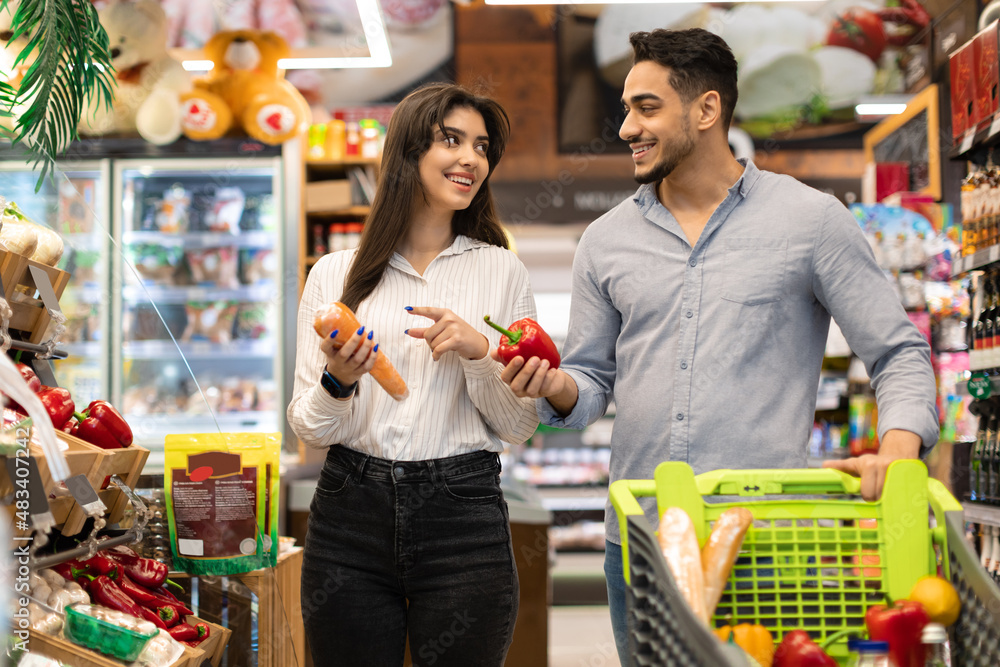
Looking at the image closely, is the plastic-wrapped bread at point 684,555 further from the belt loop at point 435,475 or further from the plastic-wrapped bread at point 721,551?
the belt loop at point 435,475

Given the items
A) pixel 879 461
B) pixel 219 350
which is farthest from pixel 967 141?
pixel 219 350

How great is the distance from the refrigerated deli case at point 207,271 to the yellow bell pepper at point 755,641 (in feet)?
13.9

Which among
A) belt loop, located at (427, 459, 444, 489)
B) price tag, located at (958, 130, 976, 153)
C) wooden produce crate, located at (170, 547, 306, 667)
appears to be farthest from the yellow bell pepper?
price tag, located at (958, 130, 976, 153)

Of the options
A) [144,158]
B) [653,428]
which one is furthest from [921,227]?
[144,158]

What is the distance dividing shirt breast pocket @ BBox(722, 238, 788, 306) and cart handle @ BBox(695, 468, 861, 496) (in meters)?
0.42

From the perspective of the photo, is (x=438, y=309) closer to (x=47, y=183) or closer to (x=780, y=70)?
(x=47, y=183)

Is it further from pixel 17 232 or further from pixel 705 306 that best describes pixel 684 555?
pixel 17 232

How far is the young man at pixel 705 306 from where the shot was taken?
59.9 inches

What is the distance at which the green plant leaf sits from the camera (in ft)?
5.92

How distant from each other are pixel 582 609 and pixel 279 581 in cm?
338

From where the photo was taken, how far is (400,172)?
5.88 feet

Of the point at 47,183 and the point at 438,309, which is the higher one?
the point at 47,183

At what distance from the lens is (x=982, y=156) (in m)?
3.04

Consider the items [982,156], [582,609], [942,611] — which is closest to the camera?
[942,611]
